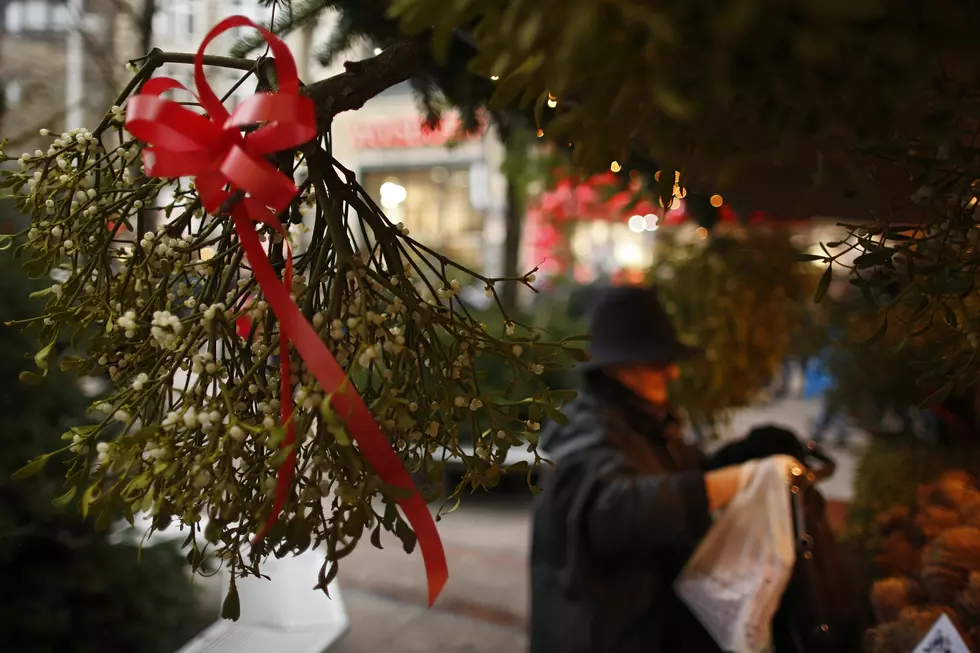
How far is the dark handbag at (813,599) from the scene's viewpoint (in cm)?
147

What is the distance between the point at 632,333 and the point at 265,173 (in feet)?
4.83

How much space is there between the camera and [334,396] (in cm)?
55

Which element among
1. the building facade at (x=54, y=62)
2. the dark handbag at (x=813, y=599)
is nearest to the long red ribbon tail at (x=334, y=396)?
the dark handbag at (x=813, y=599)

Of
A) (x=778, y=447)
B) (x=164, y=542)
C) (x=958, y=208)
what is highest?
(x=958, y=208)

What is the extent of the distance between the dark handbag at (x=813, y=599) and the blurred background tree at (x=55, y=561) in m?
1.28

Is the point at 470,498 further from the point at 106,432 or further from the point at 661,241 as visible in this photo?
the point at 106,432

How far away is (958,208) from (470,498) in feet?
12.0

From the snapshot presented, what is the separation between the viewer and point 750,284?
9.28ft

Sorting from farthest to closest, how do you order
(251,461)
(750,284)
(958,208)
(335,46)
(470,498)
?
1. (470,498)
2. (750,284)
3. (335,46)
4. (958,208)
5. (251,461)

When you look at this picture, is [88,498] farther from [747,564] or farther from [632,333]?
[632,333]

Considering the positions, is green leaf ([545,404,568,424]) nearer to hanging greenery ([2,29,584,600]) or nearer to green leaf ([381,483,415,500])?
hanging greenery ([2,29,584,600])

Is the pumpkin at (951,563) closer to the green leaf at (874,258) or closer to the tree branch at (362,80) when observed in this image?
the green leaf at (874,258)

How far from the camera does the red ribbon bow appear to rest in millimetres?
557

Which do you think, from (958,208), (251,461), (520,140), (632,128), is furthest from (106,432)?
(520,140)
